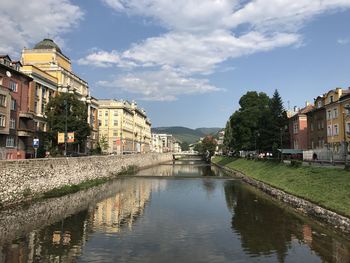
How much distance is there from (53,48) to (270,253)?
274 feet

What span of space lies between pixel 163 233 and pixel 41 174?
21622mm

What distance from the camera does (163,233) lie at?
26.3 meters

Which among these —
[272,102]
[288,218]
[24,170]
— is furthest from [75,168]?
[272,102]

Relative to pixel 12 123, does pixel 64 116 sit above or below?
above

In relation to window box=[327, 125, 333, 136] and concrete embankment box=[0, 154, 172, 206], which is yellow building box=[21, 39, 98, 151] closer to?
concrete embankment box=[0, 154, 172, 206]

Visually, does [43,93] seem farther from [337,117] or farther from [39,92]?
[337,117]

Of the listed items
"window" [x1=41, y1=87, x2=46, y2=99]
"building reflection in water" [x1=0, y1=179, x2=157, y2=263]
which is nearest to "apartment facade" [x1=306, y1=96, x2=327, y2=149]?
"building reflection in water" [x1=0, y1=179, x2=157, y2=263]

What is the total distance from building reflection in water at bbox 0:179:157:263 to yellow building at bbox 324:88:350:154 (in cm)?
4177

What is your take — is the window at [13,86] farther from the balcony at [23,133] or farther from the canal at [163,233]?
the canal at [163,233]

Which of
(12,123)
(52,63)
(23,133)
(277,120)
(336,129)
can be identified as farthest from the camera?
(52,63)

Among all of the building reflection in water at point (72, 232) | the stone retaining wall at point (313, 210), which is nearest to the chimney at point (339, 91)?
the stone retaining wall at point (313, 210)

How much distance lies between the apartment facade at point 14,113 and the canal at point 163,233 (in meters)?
25.9

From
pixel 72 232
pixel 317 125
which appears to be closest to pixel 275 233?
pixel 72 232

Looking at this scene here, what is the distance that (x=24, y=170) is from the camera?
124 ft
